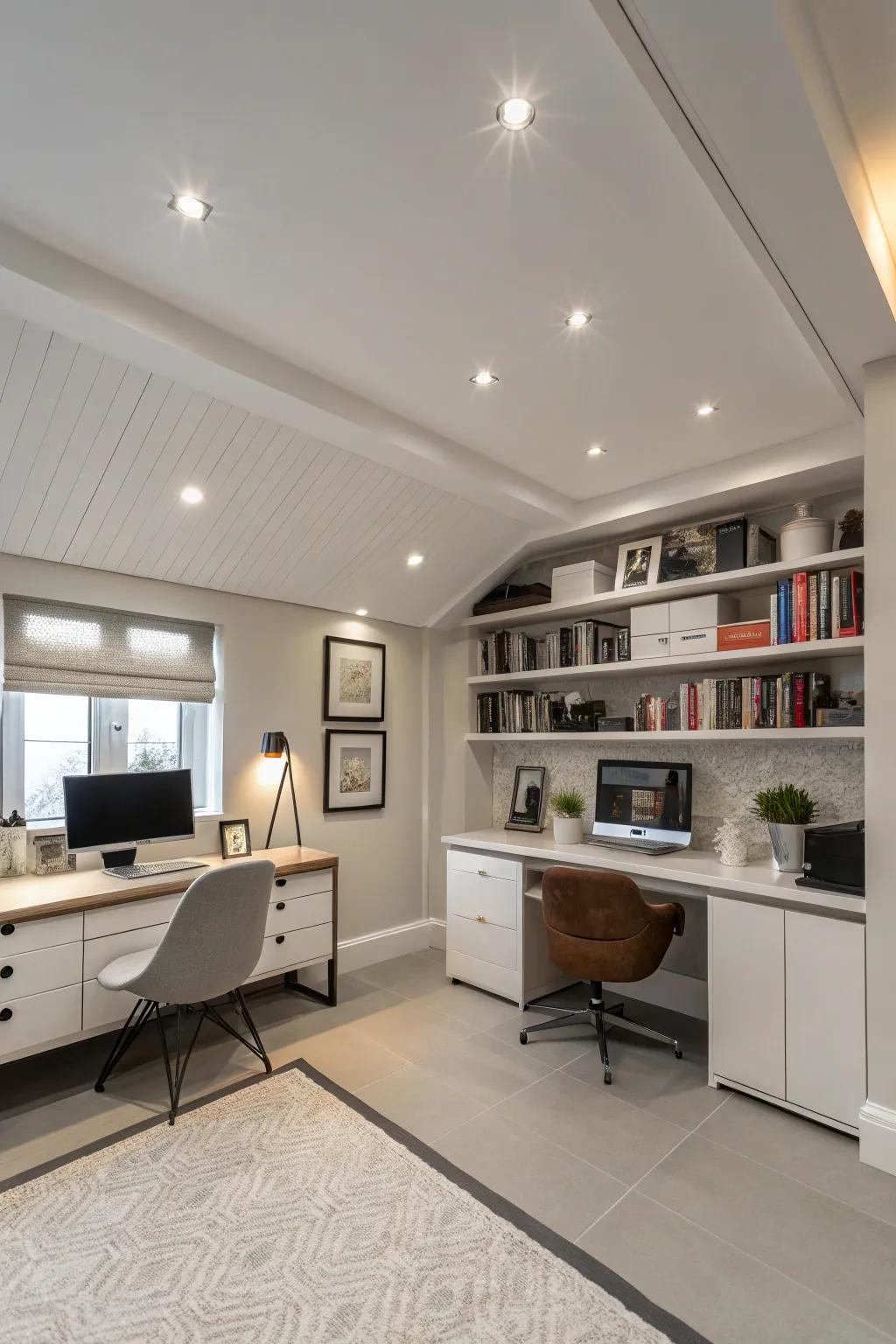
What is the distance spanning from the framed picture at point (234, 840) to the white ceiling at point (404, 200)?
167cm

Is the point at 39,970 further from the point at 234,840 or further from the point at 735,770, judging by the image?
the point at 735,770

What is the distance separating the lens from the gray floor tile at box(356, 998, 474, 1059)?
3.07 m

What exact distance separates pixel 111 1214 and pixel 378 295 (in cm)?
265

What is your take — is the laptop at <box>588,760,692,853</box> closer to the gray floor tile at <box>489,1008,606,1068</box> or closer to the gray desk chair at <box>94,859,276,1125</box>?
the gray floor tile at <box>489,1008,606,1068</box>

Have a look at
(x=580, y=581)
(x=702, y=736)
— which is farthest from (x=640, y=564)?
(x=702, y=736)

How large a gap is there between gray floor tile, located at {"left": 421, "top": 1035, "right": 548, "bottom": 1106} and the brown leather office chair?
Answer: 149mm

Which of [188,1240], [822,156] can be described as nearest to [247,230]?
[822,156]

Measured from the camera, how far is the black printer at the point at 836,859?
2.42 metres

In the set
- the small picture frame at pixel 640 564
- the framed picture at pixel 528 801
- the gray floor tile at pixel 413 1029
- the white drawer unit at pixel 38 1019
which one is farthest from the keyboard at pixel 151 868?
the small picture frame at pixel 640 564

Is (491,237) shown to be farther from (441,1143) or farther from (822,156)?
(441,1143)

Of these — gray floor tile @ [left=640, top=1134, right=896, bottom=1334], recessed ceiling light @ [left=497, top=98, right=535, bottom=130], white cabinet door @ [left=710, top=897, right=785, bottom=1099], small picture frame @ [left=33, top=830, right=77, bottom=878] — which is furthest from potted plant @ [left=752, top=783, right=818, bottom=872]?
small picture frame @ [left=33, top=830, right=77, bottom=878]

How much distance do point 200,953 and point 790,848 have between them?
2.24m

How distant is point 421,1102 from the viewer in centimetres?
262

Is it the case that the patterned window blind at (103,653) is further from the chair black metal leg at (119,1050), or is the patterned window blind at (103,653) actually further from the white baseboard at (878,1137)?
the white baseboard at (878,1137)
